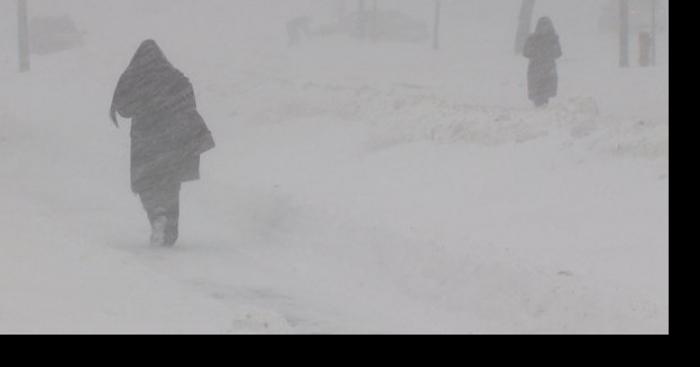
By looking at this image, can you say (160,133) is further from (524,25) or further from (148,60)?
(524,25)

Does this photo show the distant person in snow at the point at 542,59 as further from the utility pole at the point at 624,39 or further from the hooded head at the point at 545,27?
the utility pole at the point at 624,39

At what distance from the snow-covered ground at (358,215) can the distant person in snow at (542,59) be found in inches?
63.1

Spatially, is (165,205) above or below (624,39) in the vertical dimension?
below

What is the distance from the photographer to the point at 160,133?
13062mm

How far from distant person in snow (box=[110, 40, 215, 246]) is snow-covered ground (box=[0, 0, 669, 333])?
544 mm

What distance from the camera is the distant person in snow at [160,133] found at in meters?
12.9

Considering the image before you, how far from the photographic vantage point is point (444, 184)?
52.7ft

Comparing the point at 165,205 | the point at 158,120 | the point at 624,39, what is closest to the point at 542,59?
the point at 624,39

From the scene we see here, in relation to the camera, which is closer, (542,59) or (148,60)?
(148,60)

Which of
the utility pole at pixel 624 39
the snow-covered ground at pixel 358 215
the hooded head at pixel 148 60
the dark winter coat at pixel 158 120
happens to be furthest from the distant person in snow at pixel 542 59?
the hooded head at pixel 148 60

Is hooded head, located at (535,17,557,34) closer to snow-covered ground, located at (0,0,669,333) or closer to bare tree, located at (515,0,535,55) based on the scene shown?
snow-covered ground, located at (0,0,669,333)

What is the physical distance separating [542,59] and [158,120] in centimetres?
1145
